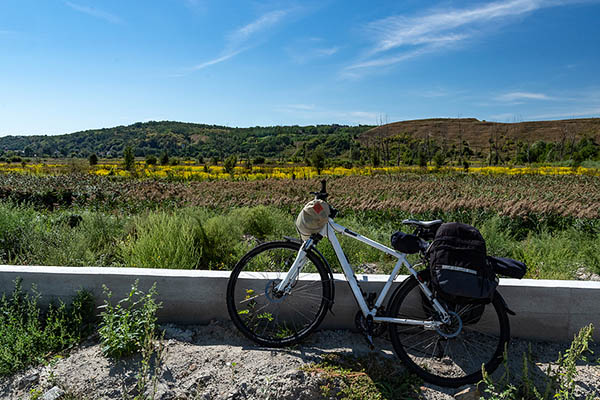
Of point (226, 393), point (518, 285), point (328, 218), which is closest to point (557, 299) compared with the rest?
point (518, 285)

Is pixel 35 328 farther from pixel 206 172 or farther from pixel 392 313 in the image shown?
pixel 206 172

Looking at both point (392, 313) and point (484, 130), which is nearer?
point (392, 313)

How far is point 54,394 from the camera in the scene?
2.46 meters

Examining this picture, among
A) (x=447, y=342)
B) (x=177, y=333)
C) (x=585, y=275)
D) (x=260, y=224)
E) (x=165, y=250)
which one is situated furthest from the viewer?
(x=260, y=224)

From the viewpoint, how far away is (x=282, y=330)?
3.15m

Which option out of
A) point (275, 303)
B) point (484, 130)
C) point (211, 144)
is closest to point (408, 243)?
point (275, 303)

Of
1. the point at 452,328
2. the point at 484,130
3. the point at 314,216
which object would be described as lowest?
the point at 452,328

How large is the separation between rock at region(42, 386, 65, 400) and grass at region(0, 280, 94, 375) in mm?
348

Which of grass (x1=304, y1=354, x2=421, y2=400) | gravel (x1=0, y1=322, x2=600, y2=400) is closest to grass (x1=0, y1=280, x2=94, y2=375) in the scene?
gravel (x1=0, y1=322, x2=600, y2=400)

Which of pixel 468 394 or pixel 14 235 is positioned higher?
pixel 14 235

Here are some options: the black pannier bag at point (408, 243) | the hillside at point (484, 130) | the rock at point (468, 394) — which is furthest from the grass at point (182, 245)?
the hillside at point (484, 130)

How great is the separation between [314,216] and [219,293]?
110cm

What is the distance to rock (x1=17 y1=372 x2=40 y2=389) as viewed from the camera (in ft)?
8.44

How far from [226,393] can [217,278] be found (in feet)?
3.17
